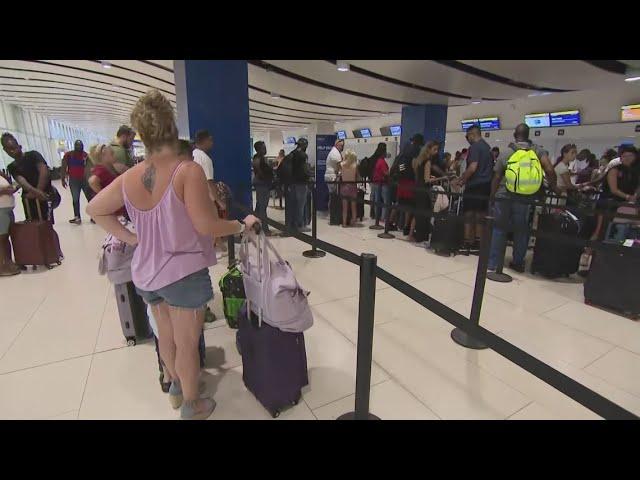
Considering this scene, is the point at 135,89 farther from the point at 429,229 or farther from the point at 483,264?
the point at 483,264

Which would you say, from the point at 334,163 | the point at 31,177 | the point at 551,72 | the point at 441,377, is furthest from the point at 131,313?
the point at 551,72

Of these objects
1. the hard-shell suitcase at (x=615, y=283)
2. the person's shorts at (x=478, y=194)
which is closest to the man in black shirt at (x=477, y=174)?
the person's shorts at (x=478, y=194)

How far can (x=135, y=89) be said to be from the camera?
1069cm

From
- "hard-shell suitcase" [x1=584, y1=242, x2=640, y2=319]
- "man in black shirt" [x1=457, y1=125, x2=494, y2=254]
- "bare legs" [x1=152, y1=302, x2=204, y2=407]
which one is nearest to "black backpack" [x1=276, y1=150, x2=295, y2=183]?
"man in black shirt" [x1=457, y1=125, x2=494, y2=254]

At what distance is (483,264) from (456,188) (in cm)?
424

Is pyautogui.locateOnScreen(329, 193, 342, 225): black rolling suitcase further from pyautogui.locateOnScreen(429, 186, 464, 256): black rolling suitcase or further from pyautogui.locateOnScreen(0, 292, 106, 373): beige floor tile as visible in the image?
pyautogui.locateOnScreen(0, 292, 106, 373): beige floor tile

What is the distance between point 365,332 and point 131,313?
184cm

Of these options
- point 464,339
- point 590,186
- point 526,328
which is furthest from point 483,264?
point 590,186

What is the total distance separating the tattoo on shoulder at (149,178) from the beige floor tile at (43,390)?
1.45m

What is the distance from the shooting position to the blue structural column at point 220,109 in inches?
190

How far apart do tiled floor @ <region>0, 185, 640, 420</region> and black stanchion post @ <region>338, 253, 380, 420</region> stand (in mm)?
212

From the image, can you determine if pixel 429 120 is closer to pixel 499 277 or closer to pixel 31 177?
pixel 499 277

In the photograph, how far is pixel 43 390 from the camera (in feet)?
6.72

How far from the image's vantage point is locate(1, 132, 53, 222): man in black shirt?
401cm
